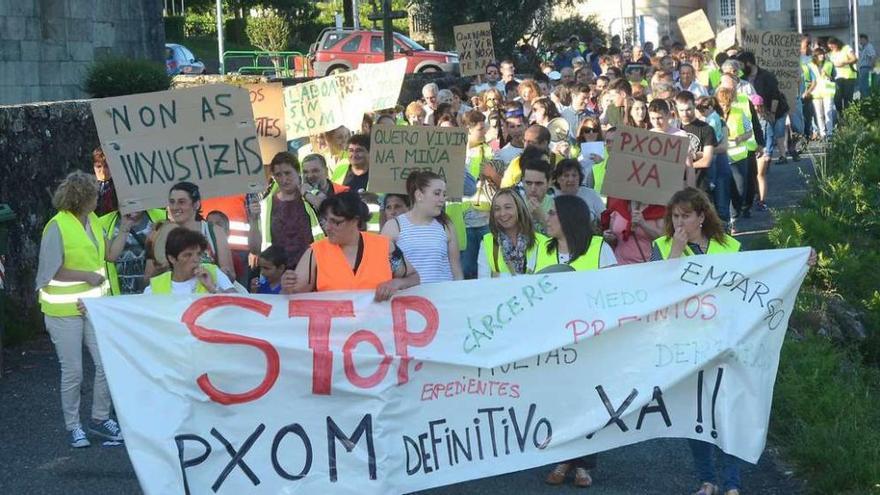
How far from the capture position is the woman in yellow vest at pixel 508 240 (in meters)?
8.03

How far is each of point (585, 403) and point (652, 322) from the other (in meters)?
0.51

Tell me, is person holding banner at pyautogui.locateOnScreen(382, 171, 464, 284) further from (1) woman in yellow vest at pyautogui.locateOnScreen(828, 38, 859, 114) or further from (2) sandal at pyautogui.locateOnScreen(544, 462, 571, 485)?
(1) woman in yellow vest at pyautogui.locateOnScreen(828, 38, 859, 114)

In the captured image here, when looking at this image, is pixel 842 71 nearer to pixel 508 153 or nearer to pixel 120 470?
pixel 508 153

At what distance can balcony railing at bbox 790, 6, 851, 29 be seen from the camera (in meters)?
63.3

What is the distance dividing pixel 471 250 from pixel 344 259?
4097 millimetres

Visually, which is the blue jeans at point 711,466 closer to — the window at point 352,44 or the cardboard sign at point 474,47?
the cardboard sign at point 474,47

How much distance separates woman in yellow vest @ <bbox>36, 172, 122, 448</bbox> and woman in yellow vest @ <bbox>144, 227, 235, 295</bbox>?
1.01 meters

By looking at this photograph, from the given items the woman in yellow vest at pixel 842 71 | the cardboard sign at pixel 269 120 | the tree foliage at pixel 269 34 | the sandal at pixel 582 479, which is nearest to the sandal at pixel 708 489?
the sandal at pixel 582 479

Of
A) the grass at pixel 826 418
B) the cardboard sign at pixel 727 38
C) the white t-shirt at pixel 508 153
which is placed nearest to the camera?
the grass at pixel 826 418

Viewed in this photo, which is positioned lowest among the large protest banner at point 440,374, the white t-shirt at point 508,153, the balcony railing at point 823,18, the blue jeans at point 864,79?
the large protest banner at point 440,374

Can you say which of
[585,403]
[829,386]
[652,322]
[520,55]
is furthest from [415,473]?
[520,55]

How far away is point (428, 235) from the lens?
8.59 meters

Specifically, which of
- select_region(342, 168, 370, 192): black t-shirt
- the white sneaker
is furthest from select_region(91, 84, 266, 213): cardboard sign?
the white sneaker

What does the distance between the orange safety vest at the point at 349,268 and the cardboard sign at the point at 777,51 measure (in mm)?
13211
